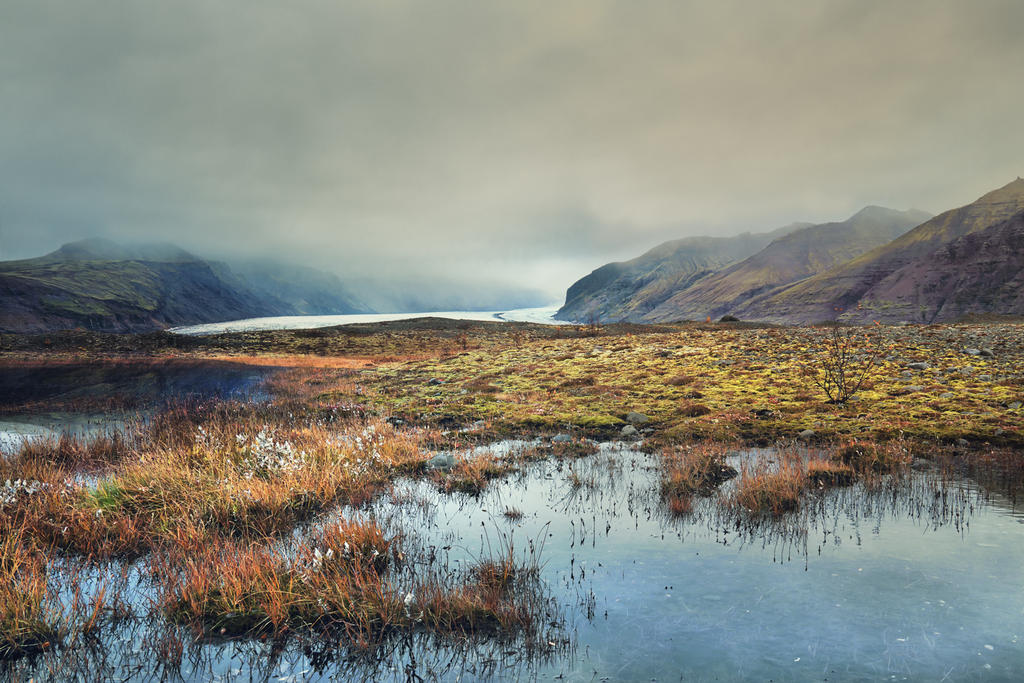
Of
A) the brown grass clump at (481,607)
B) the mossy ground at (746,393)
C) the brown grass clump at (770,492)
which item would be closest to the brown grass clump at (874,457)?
the mossy ground at (746,393)

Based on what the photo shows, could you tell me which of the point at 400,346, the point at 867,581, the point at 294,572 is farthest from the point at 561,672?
the point at 400,346

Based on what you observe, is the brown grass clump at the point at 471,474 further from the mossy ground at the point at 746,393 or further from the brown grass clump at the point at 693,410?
the brown grass clump at the point at 693,410

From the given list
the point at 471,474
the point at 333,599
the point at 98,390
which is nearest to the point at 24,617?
the point at 333,599

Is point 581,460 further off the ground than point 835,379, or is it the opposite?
point 835,379

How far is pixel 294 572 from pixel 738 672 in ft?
17.3

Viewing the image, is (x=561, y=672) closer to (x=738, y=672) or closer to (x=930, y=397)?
(x=738, y=672)

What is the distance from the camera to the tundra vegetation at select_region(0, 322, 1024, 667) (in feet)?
18.5

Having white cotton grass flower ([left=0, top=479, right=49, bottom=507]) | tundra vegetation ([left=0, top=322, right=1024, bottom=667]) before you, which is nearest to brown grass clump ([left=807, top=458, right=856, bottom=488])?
tundra vegetation ([left=0, top=322, right=1024, bottom=667])

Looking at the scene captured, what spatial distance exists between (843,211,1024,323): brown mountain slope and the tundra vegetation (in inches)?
6245

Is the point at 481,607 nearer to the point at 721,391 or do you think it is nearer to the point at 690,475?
the point at 690,475

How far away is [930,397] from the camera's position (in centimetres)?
1557

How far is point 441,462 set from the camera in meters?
11.8

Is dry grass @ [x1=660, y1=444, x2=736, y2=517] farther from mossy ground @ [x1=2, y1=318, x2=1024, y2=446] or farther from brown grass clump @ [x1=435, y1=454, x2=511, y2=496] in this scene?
brown grass clump @ [x1=435, y1=454, x2=511, y2=496]

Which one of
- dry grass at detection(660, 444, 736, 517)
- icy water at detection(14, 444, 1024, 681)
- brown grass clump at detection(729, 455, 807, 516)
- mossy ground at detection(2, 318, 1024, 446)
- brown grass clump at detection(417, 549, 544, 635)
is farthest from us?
mossy ground at detection(2, 318, 1024, 446)
